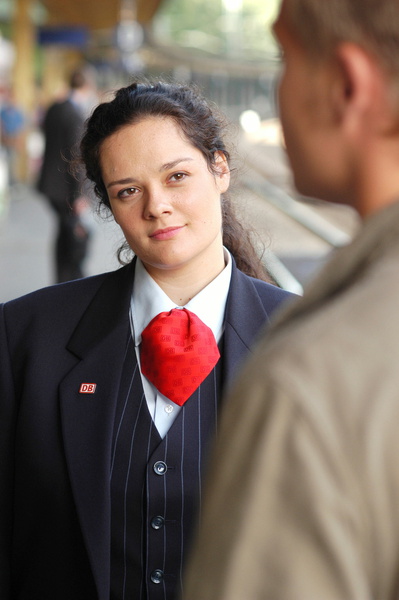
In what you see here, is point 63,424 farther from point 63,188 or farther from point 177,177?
point 63,188

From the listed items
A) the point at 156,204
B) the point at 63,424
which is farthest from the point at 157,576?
the point at 156,204

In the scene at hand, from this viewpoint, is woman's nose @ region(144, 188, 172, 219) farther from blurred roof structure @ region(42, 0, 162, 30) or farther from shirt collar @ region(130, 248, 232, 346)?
blurred roof structure @ region(42, 0, 162, 30)

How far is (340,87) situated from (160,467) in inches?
48.6

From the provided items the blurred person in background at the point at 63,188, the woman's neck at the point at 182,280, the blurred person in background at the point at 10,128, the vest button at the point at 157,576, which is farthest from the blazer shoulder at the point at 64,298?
the blurred person in background at the point at 10,128

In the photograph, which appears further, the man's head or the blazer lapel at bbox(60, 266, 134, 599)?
the blazer lapel at bbox(60, 266, 134, 599)

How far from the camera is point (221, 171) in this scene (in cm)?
230

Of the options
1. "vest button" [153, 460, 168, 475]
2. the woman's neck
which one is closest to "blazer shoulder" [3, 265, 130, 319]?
the woman's neck

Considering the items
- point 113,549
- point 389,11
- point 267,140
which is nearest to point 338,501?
point 389,11

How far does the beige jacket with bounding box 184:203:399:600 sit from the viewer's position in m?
0.72

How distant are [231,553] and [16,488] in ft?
4.62

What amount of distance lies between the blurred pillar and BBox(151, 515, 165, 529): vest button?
21.2 metres

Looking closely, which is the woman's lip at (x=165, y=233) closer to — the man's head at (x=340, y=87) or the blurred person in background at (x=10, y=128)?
the man's head at (x=340, y=87)

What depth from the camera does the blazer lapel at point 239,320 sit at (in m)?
2.04

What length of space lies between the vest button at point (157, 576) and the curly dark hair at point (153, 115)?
3.08 ft
